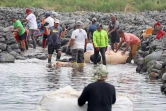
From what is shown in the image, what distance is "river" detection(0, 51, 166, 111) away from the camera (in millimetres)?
14328

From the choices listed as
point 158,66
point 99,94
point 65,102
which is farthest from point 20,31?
point 99,94

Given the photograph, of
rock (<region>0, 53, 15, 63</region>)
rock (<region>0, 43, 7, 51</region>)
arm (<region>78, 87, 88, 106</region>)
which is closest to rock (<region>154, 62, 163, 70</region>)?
rock (<region>0, 53, 15, 63</region>)

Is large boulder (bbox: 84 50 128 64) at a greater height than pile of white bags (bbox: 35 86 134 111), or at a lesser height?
lesser

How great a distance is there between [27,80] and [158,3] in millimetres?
45510

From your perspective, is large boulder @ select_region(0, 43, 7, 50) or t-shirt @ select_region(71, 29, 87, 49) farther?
large boulder @ select_region(0, 43, 7, 50)

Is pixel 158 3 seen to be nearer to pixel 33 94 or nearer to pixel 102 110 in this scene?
pixel 33 94

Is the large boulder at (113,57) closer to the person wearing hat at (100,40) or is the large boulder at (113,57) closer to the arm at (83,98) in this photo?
the person wearing hat at (100,40)

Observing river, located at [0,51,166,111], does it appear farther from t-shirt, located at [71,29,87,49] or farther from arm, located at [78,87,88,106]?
arm, located at [78,87,88,106]

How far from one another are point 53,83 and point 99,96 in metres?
7.88

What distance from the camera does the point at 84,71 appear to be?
69.5ft

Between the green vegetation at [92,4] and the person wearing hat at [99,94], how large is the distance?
50.4 meters

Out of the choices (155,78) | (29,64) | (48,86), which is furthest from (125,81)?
(29,64)

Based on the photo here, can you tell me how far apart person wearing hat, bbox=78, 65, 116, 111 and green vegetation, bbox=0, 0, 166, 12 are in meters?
50.4

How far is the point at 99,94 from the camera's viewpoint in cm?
987
